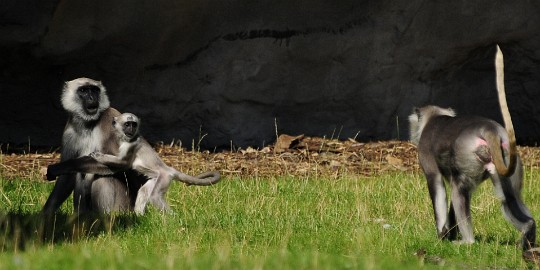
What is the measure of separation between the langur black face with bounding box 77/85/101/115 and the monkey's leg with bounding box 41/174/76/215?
2.38ft

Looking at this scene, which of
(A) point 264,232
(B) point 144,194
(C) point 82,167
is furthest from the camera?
(B) point 144,194

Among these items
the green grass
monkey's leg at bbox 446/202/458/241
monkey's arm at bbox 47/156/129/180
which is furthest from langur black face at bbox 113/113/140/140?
monkey's leg at bbox 446/202/458/241

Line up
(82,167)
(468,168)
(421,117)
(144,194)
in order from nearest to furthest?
(468,168)
(421,117)
(82,167)
(144,194)

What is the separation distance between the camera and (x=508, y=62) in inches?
683

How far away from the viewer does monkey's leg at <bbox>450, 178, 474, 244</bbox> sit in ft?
30.2

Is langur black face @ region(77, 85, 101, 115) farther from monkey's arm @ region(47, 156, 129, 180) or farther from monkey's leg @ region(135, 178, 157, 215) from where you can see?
monkey's leg @ region(135, 178, 157, 215)

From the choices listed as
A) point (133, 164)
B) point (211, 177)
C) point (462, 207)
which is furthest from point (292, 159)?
point (462, 207)

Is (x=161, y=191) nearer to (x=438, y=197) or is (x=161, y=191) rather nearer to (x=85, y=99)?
(x=85, y=99)

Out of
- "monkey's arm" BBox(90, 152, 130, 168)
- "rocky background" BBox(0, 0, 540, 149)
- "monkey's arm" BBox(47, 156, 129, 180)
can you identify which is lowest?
"monkey's arm" BBox(47, 156, 129, 180)

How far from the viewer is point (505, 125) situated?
8383 millimetres

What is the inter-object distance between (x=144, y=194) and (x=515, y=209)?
4.03m

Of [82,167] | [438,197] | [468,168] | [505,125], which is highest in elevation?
[505,125]

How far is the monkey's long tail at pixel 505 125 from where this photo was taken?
7797 millimetres

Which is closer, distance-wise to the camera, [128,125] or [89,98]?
[128,125]
